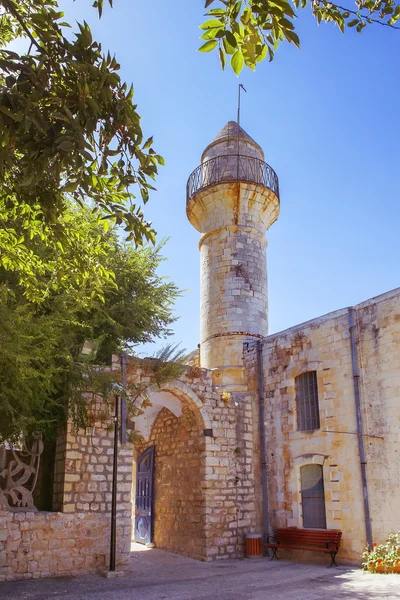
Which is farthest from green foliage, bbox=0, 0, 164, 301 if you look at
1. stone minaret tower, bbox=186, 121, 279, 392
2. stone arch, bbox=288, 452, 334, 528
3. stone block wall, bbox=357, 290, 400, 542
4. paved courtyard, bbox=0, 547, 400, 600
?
stone minaret tower, bbox=186, 121, 279, 392

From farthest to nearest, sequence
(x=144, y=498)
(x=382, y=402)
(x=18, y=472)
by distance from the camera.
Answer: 1. (x=144, y=498)
2. (x=382, y=402)
3. (x=18, y=472)

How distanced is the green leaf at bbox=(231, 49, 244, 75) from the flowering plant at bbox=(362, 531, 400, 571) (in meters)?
8.76

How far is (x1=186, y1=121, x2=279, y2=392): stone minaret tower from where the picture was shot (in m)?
14.7

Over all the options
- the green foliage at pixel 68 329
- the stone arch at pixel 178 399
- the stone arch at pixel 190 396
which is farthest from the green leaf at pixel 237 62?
the stone arch at pixel 190 396

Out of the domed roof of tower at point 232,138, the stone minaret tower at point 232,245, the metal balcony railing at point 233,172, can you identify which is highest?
the domed roof of tower at point 232,138

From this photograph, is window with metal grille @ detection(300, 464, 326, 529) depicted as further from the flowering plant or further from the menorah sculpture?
the menorah sculpture

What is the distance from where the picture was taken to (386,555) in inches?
363

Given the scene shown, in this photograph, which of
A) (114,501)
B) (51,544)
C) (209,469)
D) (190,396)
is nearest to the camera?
(51,544)

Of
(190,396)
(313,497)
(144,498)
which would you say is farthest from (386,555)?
(144,498)

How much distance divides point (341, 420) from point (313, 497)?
6.07 ft

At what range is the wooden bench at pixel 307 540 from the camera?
34.1 ft

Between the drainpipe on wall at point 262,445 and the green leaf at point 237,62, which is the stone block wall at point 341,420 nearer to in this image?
the drainpipe on wall at point 262,445

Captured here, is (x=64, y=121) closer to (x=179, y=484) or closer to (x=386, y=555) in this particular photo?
(x=386, y=555)

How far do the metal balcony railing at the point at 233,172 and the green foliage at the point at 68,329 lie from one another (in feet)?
12.8
